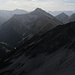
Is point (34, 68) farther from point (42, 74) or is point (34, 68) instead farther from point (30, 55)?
point (30, 55)

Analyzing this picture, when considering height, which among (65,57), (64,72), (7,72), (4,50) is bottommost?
(64,72)

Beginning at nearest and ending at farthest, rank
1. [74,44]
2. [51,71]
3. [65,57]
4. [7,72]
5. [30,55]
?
1. [51,71]
2. [65,57]
3. [74,44]
4. [7,72]
5. [30,55]

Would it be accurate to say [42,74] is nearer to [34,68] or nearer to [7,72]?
[34,68]

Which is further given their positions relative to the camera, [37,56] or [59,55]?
[37,56]

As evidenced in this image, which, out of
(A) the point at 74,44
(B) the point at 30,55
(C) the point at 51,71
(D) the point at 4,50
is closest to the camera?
(C) the point at 51,71

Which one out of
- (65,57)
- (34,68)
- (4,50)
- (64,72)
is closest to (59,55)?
(65,57)

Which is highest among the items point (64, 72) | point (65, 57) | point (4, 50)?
point (4, 50)

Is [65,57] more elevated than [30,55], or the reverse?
[30,55]

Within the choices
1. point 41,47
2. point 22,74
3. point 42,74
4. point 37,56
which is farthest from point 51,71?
point 41,47

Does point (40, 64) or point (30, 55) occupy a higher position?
point (30, 55)
